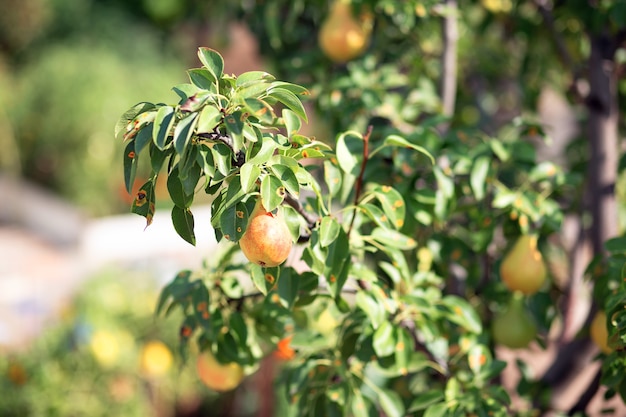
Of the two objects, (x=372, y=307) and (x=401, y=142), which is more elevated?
(x=401, y=142)

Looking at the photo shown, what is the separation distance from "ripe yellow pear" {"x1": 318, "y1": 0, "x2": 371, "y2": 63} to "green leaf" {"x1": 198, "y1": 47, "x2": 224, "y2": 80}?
60 cm

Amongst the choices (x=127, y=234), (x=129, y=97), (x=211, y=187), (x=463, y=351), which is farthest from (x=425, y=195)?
(x=129, y=97)

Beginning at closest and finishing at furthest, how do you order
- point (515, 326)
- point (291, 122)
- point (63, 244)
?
point (291, 122) → point (515, 326) → point (63, 244)

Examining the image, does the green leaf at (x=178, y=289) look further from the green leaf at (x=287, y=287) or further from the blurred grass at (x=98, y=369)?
the blurred grass at (x=98, y=369)

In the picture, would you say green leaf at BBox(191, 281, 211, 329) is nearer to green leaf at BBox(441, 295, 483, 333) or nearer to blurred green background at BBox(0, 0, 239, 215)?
green leaf at BBox(441, 295, 483, 333)

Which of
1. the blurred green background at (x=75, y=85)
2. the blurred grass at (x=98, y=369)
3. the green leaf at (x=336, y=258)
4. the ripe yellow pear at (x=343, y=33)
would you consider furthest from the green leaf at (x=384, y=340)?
the blurred green background at (x=75, y=85)

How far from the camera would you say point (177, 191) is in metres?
0.61

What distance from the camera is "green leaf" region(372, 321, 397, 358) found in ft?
2.52

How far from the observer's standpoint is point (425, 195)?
89 cm

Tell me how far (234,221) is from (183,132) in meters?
0.09

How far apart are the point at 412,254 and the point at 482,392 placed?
272mm

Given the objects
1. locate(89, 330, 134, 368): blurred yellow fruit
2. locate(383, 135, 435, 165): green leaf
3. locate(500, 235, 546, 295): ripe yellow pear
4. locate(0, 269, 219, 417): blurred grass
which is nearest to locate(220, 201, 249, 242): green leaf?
locate(383, 135, 435, 165): green leaf

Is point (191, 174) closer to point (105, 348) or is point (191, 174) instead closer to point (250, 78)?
point (250, 78)

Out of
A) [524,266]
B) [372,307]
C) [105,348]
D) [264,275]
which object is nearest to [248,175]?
[264,275]
